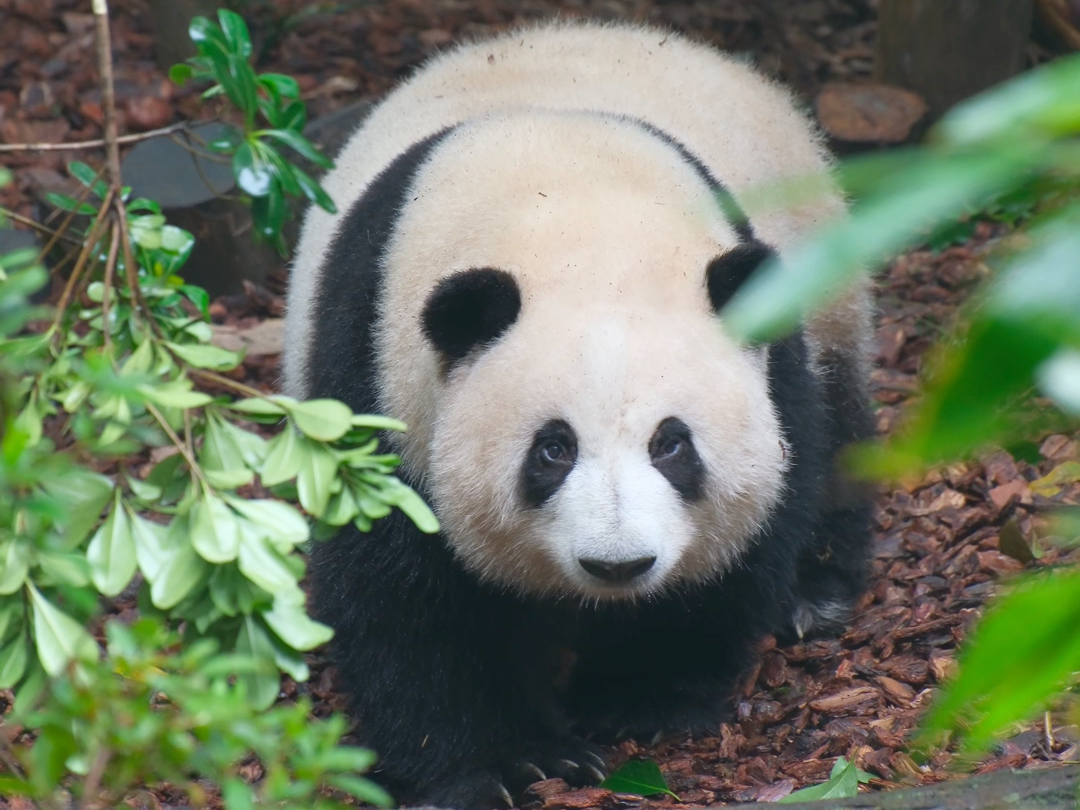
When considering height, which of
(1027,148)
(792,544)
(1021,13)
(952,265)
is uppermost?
(1027,148)

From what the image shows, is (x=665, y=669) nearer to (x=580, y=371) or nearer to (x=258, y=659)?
(x=580, y=371)

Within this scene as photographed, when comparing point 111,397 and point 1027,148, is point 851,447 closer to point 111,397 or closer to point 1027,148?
point 111,397

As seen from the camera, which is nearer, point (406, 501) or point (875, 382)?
point (406, 501)

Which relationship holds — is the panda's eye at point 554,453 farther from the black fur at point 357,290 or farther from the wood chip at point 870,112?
the wood chip at point 870,112

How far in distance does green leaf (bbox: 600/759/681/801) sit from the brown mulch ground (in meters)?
0.04

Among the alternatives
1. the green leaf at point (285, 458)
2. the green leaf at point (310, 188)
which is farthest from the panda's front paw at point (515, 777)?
the green leaf at point (285, 458)

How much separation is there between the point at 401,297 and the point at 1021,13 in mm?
4777

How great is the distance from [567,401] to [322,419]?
95 centimetres

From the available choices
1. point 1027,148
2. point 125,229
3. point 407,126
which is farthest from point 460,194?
point 1027,148

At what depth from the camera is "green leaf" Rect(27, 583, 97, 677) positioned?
6.94ft

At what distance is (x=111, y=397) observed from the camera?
2.22 m

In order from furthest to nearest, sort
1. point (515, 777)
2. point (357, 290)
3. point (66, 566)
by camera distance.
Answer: point (515, 777), point (357, 290), point (66, 566)

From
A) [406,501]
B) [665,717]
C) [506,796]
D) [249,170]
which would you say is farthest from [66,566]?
[665,717]

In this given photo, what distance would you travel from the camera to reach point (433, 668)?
3.95 meters
